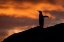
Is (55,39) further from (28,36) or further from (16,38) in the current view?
(16,38)

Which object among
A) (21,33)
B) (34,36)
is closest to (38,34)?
(34,36)

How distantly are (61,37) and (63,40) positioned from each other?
0.32 m

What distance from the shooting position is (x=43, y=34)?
16.7 m

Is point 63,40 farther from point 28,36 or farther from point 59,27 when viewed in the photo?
point 28,36

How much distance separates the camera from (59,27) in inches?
653

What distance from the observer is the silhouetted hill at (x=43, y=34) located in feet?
54.4

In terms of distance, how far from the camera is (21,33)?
1709 centimetres

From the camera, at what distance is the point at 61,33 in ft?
54.8

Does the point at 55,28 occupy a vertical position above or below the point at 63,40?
above

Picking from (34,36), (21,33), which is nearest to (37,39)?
(34,36)

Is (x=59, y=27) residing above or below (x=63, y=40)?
above

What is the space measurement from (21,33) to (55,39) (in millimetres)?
2957

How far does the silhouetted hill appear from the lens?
54.4 feet

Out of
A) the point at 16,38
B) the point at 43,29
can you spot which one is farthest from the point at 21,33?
the point at 43,29
